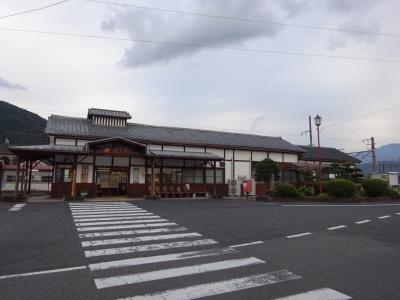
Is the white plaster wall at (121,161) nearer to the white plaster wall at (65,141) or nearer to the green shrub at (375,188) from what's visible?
the white plaster wall at (65,141)

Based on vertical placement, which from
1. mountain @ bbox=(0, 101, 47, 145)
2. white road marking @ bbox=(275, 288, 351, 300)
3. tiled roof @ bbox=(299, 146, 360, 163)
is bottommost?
white road marking @ bbox=(275, 288, 351, 300)

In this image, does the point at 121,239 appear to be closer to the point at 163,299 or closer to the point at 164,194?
the point at 163,299

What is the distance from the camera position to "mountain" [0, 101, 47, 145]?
76375 millimetres

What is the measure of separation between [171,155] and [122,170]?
3.74m

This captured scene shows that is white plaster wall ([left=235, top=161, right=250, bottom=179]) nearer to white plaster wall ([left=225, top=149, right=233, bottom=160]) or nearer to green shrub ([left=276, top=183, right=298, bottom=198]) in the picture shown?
white plaster wall ([left=225, top=149, right=233, bottom=160])

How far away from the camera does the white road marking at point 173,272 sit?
441 cm

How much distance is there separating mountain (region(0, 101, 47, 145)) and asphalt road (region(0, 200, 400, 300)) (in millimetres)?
71809

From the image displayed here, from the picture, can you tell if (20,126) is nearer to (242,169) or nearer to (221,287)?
(242,169)

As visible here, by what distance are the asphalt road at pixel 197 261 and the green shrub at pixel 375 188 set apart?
13894 millimetres

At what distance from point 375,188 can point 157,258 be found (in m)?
20.3

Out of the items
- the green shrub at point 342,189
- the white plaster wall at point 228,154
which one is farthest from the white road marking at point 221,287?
the white plaster wall at point 228,154

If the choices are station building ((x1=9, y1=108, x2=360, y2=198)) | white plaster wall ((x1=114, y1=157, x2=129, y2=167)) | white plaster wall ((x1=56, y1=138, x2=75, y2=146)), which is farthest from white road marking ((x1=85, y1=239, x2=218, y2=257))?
white plaster wall ((x1=56, y1=138, x2=75, y2=146))

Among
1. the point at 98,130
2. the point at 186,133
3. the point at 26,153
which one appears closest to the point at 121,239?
the point at 26,153

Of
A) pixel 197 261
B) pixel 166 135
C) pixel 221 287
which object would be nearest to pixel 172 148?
pixel 166 135
